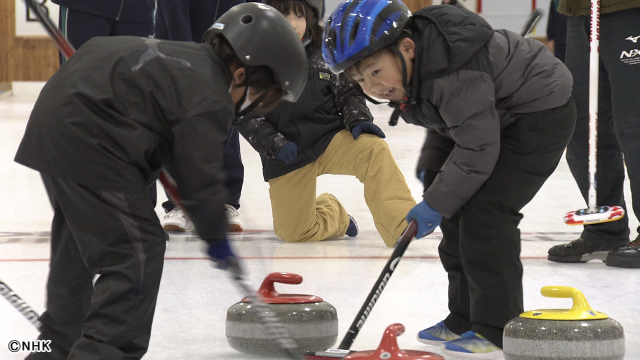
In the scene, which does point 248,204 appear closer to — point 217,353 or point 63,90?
point 217,353

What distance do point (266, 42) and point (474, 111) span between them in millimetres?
498

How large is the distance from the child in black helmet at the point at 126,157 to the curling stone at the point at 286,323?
319mm

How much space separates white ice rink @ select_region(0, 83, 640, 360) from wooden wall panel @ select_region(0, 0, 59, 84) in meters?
Answer: 7.59

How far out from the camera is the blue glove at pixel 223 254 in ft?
5.44

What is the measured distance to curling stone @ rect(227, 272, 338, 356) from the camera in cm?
193

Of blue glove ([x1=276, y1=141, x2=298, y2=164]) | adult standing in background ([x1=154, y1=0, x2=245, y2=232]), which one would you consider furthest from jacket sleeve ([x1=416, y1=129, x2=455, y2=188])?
adult standing in background ([x1=154, y1=0, x2=245, y2=232])

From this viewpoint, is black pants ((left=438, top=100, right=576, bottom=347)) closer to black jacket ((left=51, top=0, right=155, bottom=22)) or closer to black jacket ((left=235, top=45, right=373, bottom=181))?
black jacket ((left=235, top=45, right=373, bottom=181))

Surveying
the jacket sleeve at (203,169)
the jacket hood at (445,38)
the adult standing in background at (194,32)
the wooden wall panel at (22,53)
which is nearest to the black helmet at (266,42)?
the jacket sleeve at (203,169)

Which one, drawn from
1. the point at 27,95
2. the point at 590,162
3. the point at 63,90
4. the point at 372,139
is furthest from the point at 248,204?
the point at 27,95

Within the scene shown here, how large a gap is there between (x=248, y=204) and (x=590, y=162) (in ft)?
5.76

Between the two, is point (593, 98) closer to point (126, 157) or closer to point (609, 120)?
point (609, 120)

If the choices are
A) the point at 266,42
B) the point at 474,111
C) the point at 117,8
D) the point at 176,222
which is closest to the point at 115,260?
the point at 266,42

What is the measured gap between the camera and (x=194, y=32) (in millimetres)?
3648

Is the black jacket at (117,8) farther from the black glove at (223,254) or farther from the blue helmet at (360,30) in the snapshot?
the black glove at (223,254)
